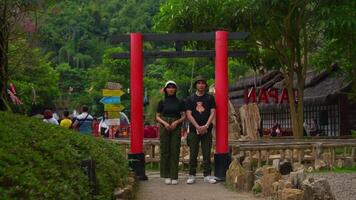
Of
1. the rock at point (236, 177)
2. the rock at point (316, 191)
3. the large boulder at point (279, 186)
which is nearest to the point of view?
the rock at point (316, 191)

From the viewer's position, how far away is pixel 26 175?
4230 millimetres

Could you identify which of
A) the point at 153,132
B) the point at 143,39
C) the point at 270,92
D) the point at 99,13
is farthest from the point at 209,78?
the point at 99,13

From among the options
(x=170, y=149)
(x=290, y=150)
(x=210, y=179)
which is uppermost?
(x=170, y=149)

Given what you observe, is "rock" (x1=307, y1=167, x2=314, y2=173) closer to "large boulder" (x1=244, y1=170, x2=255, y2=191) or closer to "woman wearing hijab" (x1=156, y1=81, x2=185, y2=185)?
"woman wearing hijab" (x1=156, y1=81, x2=185, y2=185)

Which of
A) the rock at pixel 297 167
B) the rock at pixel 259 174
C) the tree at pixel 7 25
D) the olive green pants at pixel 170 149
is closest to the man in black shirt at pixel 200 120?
the olive green pants at pixel 170 149

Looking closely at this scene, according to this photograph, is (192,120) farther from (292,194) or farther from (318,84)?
(318,84)

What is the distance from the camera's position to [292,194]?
655 cm

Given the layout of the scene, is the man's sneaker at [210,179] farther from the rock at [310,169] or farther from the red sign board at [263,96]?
the red sign board at [263,96]

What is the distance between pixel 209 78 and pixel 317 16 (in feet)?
70.2

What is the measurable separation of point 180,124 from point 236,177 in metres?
1.39

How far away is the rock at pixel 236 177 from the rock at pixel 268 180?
64cm

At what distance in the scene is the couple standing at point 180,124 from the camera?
9477 mm

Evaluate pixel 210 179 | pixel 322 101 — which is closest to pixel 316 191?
pixel 210 179

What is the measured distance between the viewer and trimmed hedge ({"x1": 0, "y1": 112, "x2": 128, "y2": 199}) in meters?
4.05
